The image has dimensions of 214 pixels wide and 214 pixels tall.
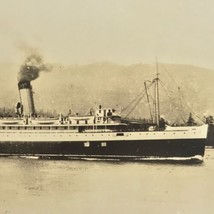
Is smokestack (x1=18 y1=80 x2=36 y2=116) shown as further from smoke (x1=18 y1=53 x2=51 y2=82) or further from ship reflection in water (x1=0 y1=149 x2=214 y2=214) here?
ship reflection in water (x1=0 y1=149 x2=214 y2=214)

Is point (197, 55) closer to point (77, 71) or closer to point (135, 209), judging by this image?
point (77, 71)

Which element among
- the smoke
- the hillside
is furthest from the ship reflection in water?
the smoke

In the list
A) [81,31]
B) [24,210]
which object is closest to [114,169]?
[24,210]

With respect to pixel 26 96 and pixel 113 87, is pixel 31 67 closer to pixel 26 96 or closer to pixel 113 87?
pixel 26 96

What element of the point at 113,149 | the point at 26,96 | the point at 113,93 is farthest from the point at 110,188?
the point at 26,96

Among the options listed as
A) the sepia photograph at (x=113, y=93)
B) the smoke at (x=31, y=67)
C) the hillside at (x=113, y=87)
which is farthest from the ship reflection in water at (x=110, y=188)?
the smoke at (x=31, y=67)

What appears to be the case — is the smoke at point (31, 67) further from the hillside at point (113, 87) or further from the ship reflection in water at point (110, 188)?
the ship reflection in water at point (110, 188)
